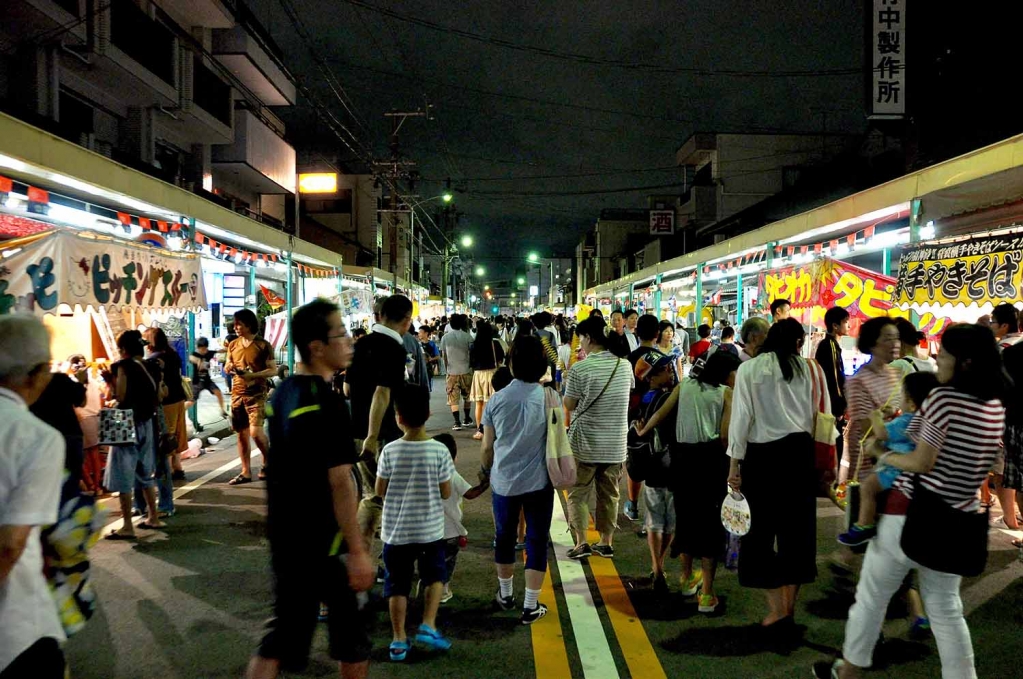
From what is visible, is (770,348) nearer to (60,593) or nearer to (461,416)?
(60,593)

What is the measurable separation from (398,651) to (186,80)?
20.7 metres

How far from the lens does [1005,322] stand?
6754mm

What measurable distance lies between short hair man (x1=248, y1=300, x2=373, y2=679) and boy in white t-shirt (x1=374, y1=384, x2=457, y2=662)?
3.52 feet

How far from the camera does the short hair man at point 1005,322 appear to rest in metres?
6.70

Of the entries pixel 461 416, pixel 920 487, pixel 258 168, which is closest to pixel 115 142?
pixel 258 168

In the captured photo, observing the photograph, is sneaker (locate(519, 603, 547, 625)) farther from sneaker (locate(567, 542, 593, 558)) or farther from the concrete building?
the concrete building

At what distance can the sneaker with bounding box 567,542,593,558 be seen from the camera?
5902 millimetres

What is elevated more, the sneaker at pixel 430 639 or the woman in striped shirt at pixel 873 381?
the woman in striped shirt at pixel 873 381

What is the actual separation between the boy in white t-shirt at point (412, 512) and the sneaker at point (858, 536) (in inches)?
93.0

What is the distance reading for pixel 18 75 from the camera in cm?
1480

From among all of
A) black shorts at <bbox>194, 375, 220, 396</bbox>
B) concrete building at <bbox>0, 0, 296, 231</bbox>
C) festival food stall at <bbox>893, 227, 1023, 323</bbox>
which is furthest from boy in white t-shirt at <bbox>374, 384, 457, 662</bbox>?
concrete building at <bbox>0, 0, 296, 231</bbox>

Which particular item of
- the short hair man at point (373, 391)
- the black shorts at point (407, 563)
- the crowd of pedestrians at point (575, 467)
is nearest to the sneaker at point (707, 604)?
the crowd of pedestrians at point (575, 467)

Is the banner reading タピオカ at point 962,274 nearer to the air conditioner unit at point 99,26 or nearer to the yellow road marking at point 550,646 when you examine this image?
the yellow road marking at point 550,646

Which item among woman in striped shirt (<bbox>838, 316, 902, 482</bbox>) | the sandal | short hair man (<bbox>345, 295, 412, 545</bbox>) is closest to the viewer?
the sandal
